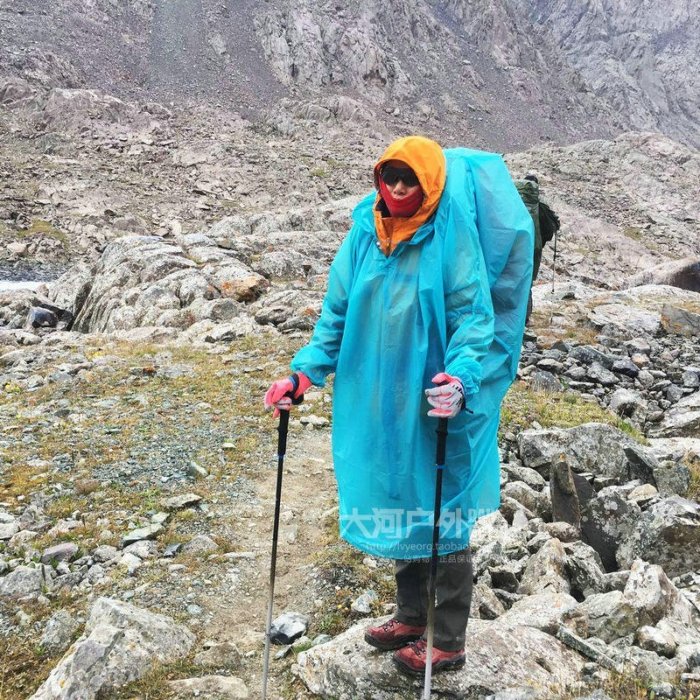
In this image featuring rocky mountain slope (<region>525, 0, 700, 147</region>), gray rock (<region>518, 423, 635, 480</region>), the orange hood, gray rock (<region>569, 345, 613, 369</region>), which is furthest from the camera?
rocky mountain slope (<region>525, 0, 700, 147</region>)

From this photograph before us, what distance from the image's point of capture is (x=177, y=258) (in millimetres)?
18141

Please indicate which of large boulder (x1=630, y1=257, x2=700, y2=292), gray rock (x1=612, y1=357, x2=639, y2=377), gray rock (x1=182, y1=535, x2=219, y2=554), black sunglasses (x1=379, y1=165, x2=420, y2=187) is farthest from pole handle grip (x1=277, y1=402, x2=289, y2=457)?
large boulder (x1=630, y1=257, x2=700, y2=292)

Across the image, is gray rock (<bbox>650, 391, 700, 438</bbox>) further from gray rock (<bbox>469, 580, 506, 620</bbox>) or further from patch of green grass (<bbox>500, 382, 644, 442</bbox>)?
gray rock (<bbox>469, 580, 506, 620</bbox>)

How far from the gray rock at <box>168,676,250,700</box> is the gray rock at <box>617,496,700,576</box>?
135 inches

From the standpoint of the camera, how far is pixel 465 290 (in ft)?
9.95

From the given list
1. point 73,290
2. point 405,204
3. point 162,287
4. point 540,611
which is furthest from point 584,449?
point 73,290

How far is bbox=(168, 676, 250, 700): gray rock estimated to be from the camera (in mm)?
3652

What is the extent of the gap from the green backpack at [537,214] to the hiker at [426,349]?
624 centimetres

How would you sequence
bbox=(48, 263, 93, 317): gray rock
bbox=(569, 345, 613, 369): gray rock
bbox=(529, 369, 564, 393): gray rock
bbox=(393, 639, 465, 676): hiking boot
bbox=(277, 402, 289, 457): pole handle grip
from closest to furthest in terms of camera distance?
bbox=(393, 639, 465, 676): hiking boot
bbox=(277, 402, 289, 457): pole handle grip
bbox=(529, 369, 564, 393): gray rock
bbox=(569, 345, 613, 369): gray rock
bbox=(48, 263, 93, 317): gray rock

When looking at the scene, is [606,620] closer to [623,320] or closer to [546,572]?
[546,572]

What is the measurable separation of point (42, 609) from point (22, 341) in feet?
38.6

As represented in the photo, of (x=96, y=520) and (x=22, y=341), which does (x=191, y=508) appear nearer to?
(x=96, y=520)

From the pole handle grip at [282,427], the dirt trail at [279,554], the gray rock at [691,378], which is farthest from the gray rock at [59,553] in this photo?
the gray rock at [691,378]

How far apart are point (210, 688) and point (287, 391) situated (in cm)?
179
